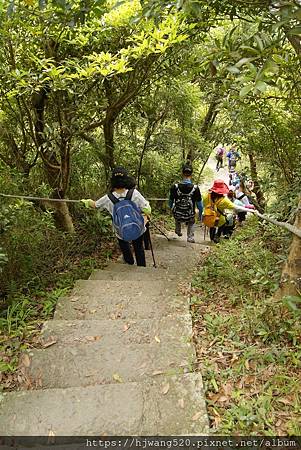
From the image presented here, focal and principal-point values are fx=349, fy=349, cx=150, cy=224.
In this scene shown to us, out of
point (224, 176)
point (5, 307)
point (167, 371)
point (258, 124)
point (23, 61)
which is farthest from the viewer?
point (224, 176)

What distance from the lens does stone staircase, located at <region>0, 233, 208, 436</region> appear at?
7.91 feet

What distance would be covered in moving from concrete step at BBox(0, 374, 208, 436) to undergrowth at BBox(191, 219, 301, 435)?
0.58ft

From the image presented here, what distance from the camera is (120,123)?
8.25 m

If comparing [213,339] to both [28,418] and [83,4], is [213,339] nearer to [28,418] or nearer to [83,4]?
[28,418]

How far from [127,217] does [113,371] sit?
2.41 m

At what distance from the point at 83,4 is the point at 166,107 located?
6176 mm

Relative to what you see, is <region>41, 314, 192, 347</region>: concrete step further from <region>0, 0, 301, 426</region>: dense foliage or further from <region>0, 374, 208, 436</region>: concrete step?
<region>0, 374, 208, 436</region>: concrete step

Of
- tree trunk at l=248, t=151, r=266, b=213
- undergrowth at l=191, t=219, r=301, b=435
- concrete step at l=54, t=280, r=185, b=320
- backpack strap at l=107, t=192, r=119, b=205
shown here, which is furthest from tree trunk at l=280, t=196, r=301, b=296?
tree trunk at l=248, t=151, r=266, b=213

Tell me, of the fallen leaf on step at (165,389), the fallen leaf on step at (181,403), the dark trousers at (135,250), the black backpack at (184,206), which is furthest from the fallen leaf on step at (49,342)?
the black backpack at (184,206)

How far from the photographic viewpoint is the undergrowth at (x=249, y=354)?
92.3 inches

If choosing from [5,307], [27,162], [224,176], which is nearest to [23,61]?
[27,162]

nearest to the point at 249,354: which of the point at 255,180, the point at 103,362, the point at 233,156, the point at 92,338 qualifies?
the point at 103,362

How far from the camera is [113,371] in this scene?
2.98 meters

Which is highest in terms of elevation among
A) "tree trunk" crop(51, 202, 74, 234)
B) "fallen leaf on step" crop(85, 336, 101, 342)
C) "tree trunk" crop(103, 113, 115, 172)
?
"tree trunk" crop(103, 113, 115, 172)
